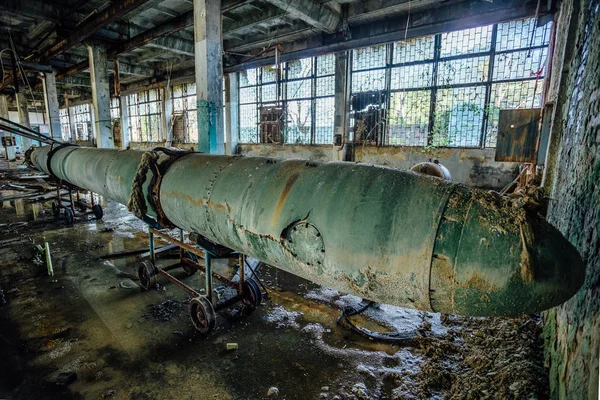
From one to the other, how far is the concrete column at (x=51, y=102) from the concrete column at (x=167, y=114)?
4.29 metres

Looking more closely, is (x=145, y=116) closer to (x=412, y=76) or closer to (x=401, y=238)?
(x=412, y=76)

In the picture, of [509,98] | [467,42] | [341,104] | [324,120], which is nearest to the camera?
[509,98]

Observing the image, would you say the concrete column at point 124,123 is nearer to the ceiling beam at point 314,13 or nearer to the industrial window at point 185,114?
the industrial window at point 185,114

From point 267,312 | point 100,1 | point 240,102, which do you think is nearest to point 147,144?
point 240,102

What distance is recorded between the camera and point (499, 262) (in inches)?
43.6

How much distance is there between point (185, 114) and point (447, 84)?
1171cm

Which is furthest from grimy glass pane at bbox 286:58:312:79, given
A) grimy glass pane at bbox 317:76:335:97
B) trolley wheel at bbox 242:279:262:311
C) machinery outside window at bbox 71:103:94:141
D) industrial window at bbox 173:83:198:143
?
machinery outside window at bbox 71:103:94:141

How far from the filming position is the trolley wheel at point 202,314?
263 centimetres

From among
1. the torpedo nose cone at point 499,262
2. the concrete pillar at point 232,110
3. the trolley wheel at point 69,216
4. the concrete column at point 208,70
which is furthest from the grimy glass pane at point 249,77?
the torpedo nose cone at point 499,262

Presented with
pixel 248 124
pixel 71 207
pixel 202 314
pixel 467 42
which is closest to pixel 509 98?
pixel 467 42

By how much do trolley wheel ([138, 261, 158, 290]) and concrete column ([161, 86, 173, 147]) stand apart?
1230cm

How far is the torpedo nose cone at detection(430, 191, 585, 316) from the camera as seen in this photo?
1076 millimetres

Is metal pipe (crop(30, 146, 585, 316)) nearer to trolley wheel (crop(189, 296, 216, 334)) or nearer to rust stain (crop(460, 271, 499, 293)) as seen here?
rust stain (crop(460, 271, 499, 293))

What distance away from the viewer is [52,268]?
3.96m
